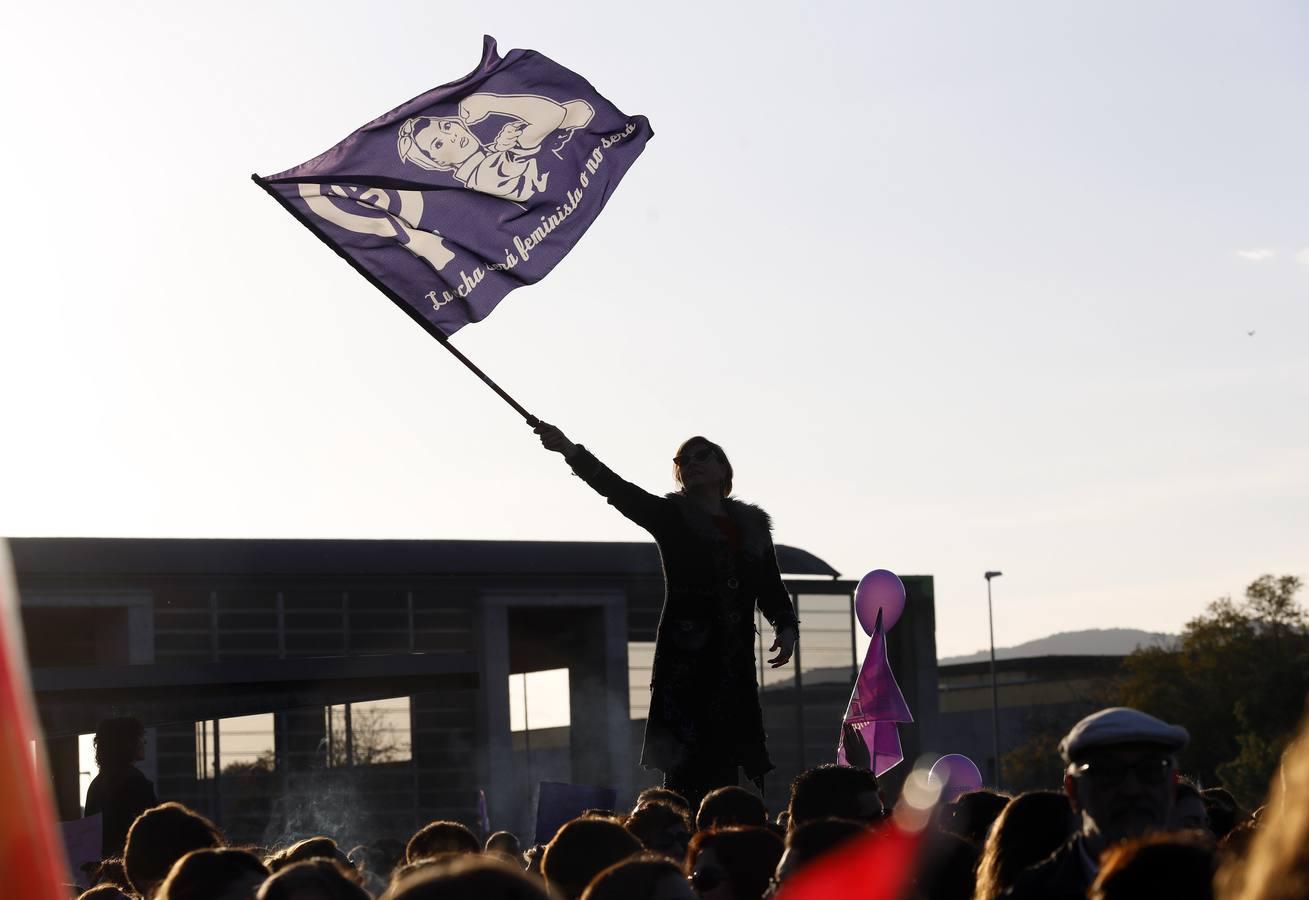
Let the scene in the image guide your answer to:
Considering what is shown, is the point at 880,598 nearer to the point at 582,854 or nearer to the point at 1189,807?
the point at 1189,807

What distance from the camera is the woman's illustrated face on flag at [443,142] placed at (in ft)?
39.0

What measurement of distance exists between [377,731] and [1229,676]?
146 feet

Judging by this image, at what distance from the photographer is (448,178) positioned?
39.2 feet

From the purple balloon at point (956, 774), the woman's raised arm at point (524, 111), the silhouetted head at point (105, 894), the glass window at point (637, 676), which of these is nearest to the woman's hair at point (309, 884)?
the silhouetted head at point (105, 894)

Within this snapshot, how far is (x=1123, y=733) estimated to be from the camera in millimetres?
4828

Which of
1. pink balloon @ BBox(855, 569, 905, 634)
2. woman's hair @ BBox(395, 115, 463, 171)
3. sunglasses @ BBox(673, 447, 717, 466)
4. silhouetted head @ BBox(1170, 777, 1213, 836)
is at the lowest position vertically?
silhouetted head @ BBox(1170, 777, 1213, 836)

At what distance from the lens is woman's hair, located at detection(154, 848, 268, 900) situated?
→ 18.8ft

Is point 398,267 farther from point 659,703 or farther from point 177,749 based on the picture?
point 177,749

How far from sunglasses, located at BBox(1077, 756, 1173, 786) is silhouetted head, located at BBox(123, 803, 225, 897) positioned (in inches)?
144

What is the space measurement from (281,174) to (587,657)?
39.3m

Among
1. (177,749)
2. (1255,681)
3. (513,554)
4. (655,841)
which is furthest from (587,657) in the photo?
(655,841)

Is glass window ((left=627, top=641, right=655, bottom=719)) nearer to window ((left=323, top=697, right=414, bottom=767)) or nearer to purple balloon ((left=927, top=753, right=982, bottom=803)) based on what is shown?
window ((left=323, top=697, right=414, bottom=767))

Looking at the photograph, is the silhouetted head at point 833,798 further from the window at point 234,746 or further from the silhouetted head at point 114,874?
the window at point 234,746

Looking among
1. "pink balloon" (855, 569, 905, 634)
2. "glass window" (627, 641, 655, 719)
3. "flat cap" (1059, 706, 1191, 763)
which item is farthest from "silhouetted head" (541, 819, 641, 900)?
"glass window" (627, 641, 655, 719)
